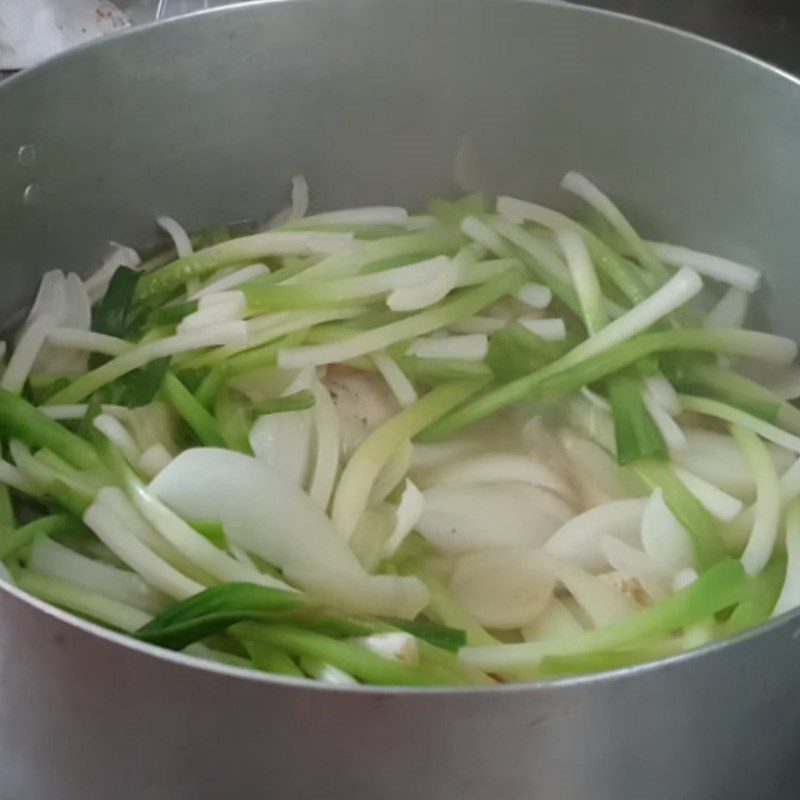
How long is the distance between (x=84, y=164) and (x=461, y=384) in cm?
40

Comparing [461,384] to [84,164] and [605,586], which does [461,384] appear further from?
[84,164]

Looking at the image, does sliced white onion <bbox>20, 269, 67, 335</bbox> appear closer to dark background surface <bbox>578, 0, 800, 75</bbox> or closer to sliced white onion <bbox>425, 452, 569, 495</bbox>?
sliced white onion <bbox>425, 452, 569, 495</bbox>

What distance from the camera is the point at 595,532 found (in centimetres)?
80

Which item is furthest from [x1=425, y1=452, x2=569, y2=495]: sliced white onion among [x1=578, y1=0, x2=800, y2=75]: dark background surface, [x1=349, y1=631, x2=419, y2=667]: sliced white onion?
[x1=578, y1=0, x2=800, y2=75]: dark background surface

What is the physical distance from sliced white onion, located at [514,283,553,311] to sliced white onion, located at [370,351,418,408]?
0.48 feet

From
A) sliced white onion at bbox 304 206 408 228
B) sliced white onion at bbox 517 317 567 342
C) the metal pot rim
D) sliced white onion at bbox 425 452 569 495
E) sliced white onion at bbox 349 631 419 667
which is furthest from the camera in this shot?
sliced white onion at bbox 304 206 408 228

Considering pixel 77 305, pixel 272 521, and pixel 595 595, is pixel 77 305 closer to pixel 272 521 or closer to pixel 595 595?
pixel 272 521

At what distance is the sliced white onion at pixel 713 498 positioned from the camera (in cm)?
82

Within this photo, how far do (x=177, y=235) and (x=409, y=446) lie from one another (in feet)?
1.16

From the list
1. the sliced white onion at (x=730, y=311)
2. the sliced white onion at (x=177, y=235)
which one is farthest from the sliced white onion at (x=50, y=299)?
the sliced white onion at (x=730, y=311)

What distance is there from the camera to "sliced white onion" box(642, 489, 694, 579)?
780 millimetres

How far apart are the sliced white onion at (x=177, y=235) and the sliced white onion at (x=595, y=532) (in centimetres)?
46

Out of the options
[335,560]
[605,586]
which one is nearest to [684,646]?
[605,586]

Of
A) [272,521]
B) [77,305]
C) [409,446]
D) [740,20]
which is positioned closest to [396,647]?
[272,521]
